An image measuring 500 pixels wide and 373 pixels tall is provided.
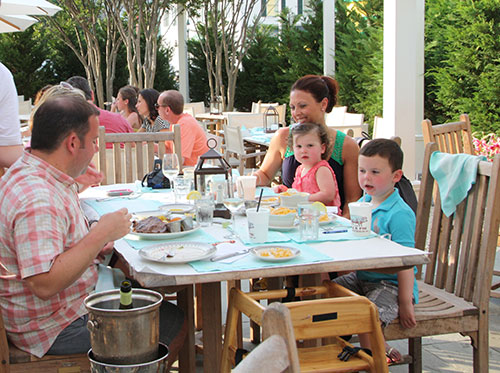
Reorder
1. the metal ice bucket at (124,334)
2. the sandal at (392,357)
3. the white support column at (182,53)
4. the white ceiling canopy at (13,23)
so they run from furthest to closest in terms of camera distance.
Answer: the white support column at (182,53) → the white ceiling canopy at (13,23) → the sandal at (392,357) → the metal ice bucket at (124,334)

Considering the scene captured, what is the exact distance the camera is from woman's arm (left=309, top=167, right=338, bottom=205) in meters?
3.40

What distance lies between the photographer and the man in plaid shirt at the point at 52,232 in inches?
79.1

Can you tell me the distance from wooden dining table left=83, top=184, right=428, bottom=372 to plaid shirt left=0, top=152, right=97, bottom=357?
0.25 m

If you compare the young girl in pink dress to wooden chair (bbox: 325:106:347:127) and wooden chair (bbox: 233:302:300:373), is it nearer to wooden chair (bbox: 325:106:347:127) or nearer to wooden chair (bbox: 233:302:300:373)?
wooden chair (bbox: 233:302:300:373)

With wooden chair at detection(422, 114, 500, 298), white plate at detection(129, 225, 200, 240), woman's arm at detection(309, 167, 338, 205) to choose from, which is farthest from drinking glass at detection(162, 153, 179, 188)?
wooden chair at detection(422, 114, 500, 298)

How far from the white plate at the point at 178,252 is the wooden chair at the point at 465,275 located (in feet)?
2.45

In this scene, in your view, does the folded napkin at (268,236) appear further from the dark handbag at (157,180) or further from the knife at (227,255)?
the dark handbag at (157,180)

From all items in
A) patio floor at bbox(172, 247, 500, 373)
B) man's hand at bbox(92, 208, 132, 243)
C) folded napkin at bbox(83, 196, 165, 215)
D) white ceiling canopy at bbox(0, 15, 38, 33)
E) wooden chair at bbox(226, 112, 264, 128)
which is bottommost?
patio floor at bbox(172, 247, 500, 373)

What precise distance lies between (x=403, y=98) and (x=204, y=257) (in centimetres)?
472

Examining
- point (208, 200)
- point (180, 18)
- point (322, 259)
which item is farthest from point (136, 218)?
point (180, 18)

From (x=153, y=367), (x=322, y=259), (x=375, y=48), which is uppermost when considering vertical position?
(x=375, y=48)

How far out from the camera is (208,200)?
276cm

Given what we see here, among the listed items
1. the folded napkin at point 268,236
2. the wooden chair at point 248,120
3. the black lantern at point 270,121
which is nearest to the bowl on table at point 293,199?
the folded napkin at point 268,236

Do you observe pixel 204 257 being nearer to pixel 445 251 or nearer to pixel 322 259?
pixel 322 259
